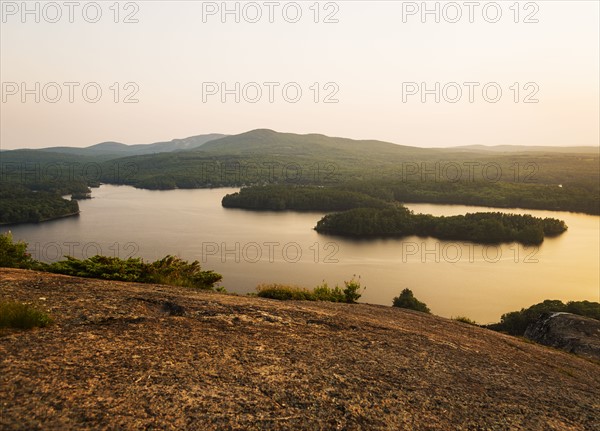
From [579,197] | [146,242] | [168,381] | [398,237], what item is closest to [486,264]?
[398,237]

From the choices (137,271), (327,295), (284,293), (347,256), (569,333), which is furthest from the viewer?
(347,256)

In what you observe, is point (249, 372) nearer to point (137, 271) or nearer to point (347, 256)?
point (137, 271)

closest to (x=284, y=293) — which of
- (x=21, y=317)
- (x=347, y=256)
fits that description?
(x=21, y=317)

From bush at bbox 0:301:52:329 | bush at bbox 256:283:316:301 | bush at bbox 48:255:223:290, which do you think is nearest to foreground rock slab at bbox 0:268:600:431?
bush at bbox 0:301:52:329

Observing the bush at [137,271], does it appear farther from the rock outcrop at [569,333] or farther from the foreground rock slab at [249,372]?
the rock outcrop at [569,333]

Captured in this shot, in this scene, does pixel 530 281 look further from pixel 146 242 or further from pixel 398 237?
pixel 146 242

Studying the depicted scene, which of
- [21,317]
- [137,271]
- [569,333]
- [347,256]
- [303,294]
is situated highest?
[21,317]
